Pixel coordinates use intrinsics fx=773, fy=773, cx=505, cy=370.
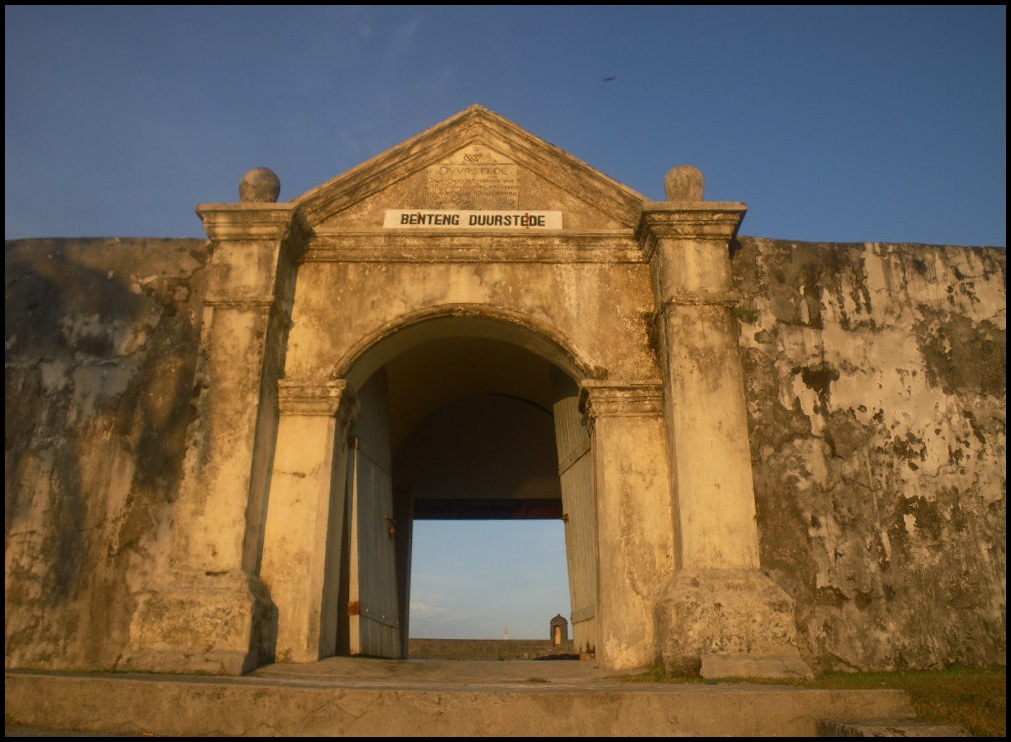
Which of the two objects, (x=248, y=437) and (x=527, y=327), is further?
(x=527, y=327)

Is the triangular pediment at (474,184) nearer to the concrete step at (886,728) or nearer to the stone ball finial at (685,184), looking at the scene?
the stone ball finial at (685,184)

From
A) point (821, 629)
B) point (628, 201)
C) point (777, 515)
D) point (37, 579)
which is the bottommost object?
point (821, 629)

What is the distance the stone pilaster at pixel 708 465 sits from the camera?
556 centimetres

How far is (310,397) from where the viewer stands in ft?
22.3

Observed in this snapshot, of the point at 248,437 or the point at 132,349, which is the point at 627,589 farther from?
the point at 132,349

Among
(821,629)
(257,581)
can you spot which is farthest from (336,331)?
(821,629)

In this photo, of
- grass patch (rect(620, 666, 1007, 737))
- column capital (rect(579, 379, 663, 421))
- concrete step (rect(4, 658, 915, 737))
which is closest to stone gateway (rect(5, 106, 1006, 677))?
column capital (rect(579, 379, 663, 421))

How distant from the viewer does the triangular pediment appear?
7477mm

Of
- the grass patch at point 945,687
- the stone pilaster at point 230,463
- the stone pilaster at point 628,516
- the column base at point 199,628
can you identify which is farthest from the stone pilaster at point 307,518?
the grass patch at point 945,687

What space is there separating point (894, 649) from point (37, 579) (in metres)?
6.91

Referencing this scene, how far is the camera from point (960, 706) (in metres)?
4.54

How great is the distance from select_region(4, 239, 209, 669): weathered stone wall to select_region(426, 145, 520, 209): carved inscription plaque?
7.70ft

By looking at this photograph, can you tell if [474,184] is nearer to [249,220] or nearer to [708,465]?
[249,220]

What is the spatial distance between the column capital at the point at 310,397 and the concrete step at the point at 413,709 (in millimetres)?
2820
